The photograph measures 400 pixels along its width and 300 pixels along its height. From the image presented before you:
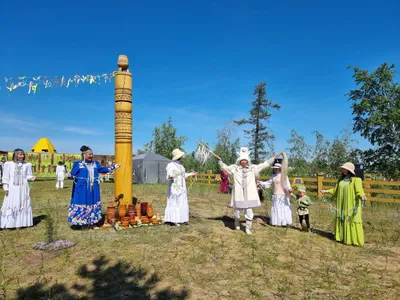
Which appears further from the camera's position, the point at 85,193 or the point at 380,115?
the point at 380,115

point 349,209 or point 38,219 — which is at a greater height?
point 349,209

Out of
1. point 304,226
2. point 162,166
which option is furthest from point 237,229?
point 162,166

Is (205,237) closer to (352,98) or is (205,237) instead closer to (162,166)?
(352,98)

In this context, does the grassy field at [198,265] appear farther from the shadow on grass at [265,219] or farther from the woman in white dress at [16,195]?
the shadow on grass at [265,219]

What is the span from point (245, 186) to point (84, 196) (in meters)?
3.61

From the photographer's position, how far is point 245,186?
6.69m

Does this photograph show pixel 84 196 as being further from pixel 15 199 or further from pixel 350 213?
pixel 350 213

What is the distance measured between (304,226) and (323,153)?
1051 centimetres

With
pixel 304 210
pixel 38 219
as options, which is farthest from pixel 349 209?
pixel 38 219

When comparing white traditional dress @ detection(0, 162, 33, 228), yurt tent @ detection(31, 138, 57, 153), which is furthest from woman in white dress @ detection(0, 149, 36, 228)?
yurt tent @ detection(31, 138, 57, 153)

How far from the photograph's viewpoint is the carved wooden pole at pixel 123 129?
293 inches

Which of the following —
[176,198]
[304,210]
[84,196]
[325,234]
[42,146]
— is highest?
[42,146]

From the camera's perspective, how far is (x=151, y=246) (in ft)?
17.9

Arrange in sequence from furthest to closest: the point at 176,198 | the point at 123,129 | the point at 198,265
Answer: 1. the point at 123,129
2. the point at 176,198
3. the point at 198,265
